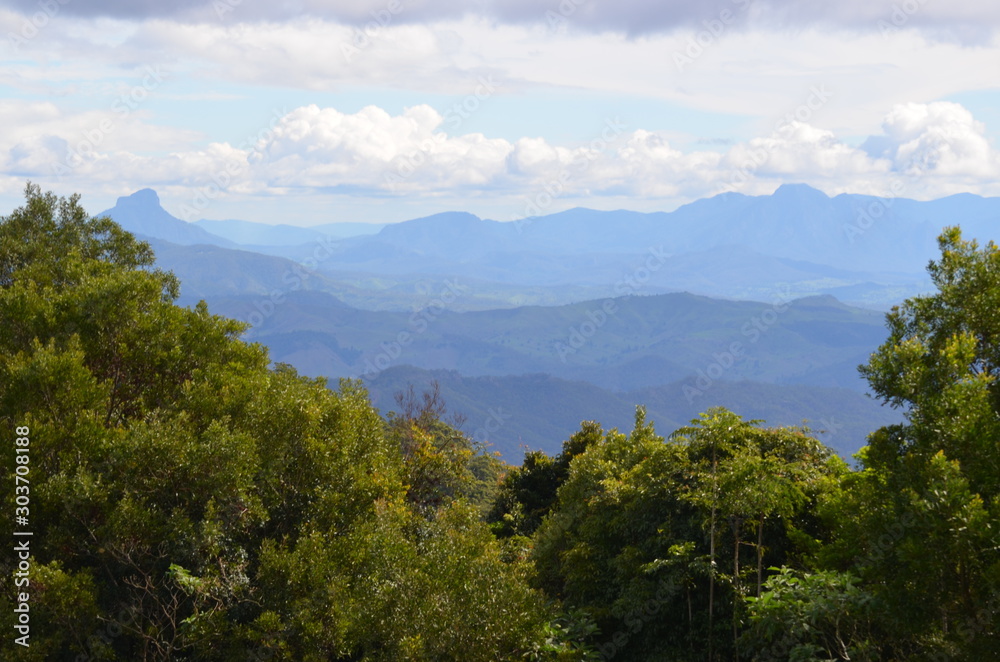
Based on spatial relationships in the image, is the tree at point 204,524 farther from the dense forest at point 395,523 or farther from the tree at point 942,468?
the tree at point 942,468

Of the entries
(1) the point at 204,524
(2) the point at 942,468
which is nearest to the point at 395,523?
(1) the point at 204,524

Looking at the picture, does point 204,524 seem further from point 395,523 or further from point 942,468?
point 942,468

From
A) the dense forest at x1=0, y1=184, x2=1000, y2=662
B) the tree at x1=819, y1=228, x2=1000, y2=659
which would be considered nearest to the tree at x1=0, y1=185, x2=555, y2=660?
the dense forest at x1=0, y1=184, x2=1000, y2=662

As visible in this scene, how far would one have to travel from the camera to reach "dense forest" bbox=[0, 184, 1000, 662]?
7.68 m

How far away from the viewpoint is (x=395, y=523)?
493 inches

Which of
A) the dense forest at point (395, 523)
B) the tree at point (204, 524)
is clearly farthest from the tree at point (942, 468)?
the tree at point (204, 524)

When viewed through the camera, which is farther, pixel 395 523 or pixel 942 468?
pixel 395 523

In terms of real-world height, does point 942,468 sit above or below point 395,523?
above

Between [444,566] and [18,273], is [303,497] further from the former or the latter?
[18,273]

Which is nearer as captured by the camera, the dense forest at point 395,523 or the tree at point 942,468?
the tree at point 942,468

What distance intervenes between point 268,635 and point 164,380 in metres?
5.78

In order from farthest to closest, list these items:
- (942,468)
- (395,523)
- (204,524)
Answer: (395,523), (204,524), (942,468)

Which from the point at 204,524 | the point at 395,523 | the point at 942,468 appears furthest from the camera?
the point at 395,523

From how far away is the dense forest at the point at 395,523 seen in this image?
7680 millimetres
